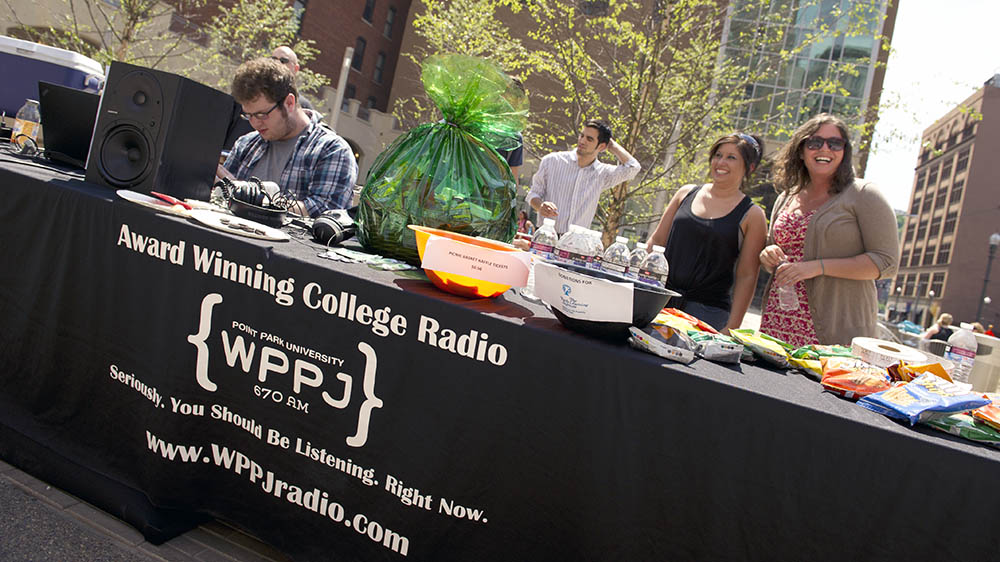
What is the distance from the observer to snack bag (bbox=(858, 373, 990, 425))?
0.96 m

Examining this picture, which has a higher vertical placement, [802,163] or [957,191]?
[957,191]

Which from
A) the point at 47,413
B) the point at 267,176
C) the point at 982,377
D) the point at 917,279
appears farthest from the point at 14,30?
the point at 917,279

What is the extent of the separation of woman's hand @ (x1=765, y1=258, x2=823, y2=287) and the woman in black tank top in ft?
1.51

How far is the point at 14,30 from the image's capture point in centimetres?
1367

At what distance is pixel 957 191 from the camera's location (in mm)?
60188

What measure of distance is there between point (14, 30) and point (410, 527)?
18.7 meters

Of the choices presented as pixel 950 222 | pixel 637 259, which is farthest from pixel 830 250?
pixel 950 222

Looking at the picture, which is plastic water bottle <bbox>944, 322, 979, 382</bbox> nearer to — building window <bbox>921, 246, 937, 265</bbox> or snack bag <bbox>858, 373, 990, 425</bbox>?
snack bag <bbox>858, 373, 990, 425</bbox>

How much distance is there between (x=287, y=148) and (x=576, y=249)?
1.95 m

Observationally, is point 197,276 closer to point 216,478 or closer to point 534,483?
point 216,478

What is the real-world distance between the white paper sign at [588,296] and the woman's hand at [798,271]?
1443mm

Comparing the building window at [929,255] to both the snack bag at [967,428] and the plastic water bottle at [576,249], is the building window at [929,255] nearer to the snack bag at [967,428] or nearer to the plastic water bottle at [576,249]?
the plastic water bottle at [576,249]

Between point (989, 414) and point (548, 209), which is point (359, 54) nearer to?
point (548, 209)

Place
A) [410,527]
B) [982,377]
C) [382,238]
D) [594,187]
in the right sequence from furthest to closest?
[594,187] < [982,377] < [382,238] < [410,527]
